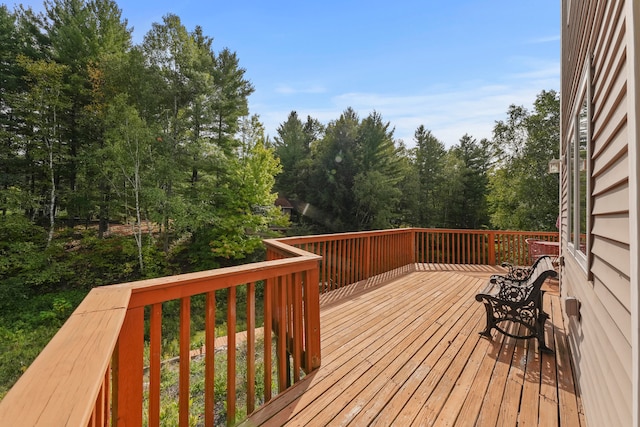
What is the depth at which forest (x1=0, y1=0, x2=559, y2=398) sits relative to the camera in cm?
1060

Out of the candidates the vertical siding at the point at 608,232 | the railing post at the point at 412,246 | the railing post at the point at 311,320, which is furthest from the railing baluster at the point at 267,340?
the railing post at the point at 412,246

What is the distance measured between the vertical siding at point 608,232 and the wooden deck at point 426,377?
0.38 m

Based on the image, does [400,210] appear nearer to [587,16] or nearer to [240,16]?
[240,16]

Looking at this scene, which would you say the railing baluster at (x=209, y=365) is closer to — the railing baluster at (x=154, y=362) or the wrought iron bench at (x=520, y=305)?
the railing baluster at (x=154, y=362)

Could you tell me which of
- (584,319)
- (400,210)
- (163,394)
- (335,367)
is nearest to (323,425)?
(335,367)

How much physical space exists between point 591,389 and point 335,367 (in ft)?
5.21

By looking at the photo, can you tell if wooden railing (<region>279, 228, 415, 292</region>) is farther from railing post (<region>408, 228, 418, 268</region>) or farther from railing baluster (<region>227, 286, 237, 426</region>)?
railing baluster (<region>227, 286, 237, 426</region>)

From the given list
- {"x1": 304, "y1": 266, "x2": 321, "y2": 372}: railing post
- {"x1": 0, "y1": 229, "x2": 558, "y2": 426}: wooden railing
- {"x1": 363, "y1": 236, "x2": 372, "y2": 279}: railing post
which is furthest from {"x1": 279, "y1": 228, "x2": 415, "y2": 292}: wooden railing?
{"x1": 304, "y1": 266, "x2": 321, "y2": 372}: railing post

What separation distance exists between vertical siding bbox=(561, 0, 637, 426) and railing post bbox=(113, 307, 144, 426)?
1.86 meters

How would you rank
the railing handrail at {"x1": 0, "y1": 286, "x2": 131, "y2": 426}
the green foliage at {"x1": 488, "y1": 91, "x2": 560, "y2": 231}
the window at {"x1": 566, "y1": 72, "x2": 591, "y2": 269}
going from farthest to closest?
→ the green foliage at {"x1": 488, "y1": 91, "x2": 560, "y2": 231} → the window at {"x1": 566, "y1": 72, "x2": 591, "y2": 269} → the railing handrail at {"x1": 0, "y1": 286, "x2": 131, "y2": 426}

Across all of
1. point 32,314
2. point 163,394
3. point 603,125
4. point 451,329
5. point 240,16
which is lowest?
point 32,314

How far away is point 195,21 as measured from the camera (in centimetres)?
1304

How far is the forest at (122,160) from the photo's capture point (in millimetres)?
10602

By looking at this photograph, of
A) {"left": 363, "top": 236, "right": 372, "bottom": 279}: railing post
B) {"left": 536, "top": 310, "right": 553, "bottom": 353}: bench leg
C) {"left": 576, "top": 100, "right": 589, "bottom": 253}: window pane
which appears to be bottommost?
{"left": 536, "top": 310, "right": 553, "bottom": 353}: bench leg
